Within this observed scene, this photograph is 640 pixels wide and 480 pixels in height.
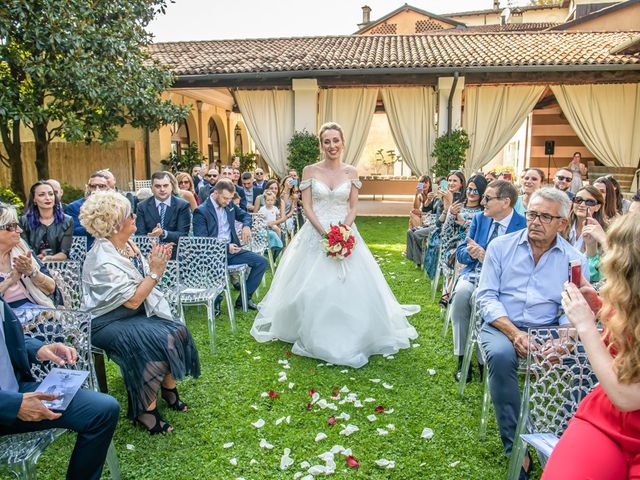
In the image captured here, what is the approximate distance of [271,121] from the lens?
13.7m

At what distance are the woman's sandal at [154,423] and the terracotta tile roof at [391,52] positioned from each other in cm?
1087

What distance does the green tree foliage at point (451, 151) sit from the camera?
41.8ft

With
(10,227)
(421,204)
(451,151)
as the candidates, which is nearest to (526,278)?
(10,227)

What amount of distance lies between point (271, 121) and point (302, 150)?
141 cm

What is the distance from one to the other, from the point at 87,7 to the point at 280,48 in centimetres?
818

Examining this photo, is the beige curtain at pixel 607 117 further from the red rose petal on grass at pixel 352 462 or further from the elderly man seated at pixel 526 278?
the red rose petal on grass at pixel 352 462

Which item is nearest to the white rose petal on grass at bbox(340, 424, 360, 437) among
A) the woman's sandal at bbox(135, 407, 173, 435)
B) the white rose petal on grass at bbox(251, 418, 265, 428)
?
the white rose petal on grass at bbox(251, 418, 265, 428)

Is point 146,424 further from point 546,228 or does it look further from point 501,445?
point 546,228

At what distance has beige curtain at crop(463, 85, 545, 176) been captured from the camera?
1323cm

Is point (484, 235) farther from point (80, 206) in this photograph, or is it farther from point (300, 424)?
point (80, 206)

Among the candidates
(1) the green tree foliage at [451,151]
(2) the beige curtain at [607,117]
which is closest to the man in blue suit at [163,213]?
(1) the green tree foliage at [451,151]

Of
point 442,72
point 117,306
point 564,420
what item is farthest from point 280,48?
point 564,420

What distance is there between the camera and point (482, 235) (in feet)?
14.4

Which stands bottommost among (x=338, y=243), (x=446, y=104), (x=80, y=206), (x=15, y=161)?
(x=338, y=243)
